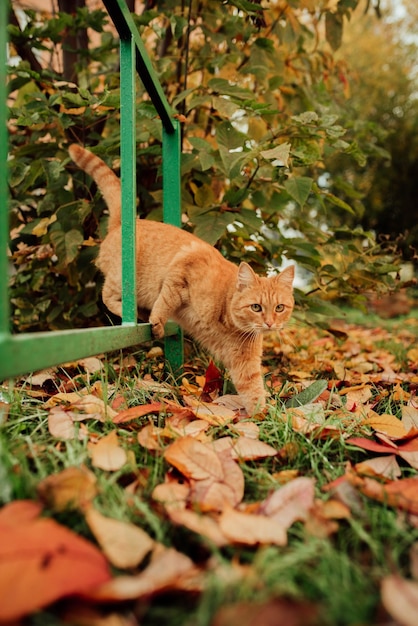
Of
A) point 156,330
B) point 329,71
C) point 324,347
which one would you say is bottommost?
point 324,347

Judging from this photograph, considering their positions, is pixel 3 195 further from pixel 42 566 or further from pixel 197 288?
pixel 197 288

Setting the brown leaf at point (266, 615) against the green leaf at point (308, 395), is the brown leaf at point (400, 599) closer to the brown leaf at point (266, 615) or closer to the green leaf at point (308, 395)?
the brown leaf at point (266, 615)

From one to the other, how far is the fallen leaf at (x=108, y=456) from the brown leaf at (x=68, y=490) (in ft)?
0.43

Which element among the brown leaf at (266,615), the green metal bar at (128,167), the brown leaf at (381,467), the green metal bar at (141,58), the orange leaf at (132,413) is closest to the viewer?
the brown leaf at (266,615)

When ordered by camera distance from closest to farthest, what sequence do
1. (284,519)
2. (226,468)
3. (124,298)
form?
(284,519), (226,468), (124,298)

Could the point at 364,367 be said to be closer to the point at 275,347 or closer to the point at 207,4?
the point at 275,347

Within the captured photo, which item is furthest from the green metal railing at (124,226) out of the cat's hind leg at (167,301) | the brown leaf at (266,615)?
the brown leaf at (266,615)

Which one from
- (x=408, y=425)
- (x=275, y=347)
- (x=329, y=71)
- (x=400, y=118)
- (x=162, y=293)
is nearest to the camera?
(x=408, y=425)

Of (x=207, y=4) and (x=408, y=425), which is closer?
(x=408, y=425)

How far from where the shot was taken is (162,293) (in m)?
2.17

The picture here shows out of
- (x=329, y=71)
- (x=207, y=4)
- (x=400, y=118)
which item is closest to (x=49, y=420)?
(x=207, y=4)

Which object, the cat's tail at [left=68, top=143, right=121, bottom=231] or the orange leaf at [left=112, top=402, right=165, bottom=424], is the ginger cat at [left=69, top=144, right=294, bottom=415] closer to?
the cat's tail at [left=68, top=143, right=121, bottom=231]

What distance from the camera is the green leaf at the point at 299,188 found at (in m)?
2.11

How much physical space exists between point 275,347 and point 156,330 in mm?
1186
